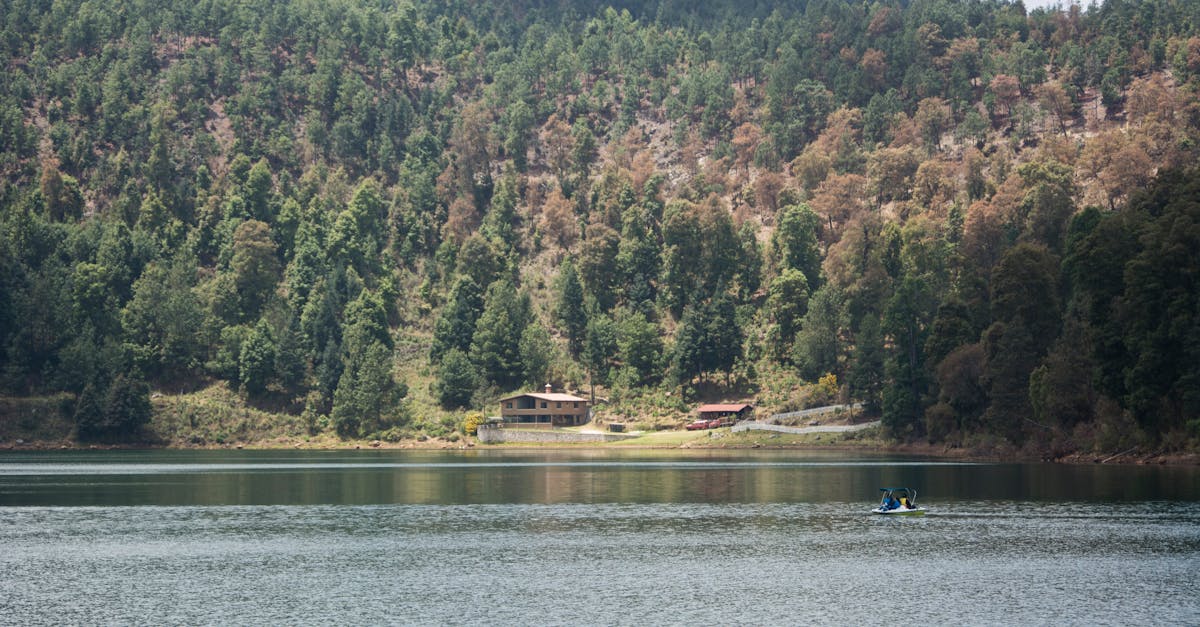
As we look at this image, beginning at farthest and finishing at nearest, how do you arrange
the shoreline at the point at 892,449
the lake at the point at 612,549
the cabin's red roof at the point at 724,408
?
the cabin's red roof at the point at 724,408
the shoreline at the point at 892,449
the lake at the point at 612,549

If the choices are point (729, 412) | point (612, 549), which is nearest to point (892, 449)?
point (729, 412)

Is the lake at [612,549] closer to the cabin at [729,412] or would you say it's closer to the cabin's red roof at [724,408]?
the cabin at [729,412]

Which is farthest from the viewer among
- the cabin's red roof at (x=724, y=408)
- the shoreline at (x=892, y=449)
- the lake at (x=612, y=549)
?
the cabin's red roof at (x=724, y=408)

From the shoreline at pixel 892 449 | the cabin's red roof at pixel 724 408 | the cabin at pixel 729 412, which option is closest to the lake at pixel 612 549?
the shoreline at pixel 892 449

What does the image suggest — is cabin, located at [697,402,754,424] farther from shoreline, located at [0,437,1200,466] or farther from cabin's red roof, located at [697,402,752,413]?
shoreline, located at [0,437,1200,466]

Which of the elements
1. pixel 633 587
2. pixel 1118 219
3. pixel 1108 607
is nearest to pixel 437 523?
pixel 633 587

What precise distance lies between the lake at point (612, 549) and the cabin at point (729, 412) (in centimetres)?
6498

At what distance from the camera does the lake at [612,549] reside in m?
55.5

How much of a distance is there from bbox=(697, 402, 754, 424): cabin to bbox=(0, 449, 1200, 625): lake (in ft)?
213

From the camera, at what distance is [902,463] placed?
13812 cm

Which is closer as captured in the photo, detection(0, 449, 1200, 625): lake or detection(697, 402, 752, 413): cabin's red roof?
detection(0, 449, 1200, 625): lake

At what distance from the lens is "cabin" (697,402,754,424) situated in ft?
628

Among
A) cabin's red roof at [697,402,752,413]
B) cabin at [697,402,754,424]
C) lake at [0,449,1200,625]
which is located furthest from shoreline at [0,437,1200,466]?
cabin's red roof at [697,402,752,413]

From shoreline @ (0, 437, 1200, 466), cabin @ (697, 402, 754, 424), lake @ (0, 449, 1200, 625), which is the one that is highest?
cabin @ (697, 402, 754, 424)
